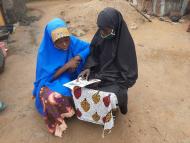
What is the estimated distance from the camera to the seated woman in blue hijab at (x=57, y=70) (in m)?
3.59

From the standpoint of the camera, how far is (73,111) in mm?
3744

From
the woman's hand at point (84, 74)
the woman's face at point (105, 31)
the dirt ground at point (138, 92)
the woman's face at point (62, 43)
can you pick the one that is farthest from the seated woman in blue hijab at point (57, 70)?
the woman's face at point (105, 31)

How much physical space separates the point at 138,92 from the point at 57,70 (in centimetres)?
145

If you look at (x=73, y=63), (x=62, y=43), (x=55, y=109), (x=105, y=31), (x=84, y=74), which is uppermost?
(x=105, y=31)

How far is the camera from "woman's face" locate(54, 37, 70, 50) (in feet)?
12.0

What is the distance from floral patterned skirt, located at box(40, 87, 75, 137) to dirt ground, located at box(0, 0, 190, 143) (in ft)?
0.40

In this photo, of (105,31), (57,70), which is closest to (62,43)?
(57,70)

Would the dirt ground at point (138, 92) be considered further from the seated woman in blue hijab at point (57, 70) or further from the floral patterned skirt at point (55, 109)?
the seated woman in blue hijab at point (57, 70)

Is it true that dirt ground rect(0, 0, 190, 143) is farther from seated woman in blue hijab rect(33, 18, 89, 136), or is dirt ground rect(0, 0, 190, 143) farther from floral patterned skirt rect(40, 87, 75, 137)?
seated woman in blue hijab rect(33, 18, 89, 136)

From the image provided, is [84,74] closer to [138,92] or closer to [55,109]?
[55,109]

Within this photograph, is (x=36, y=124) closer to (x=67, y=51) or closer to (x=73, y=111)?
(x=73, y=111)

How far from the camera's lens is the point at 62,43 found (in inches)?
145

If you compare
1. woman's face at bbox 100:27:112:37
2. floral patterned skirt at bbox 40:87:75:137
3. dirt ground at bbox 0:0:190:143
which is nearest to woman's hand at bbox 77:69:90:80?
floral patterned skirt at bbox 40:87:75:137

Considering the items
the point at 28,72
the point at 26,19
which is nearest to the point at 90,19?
the point at 26,19
